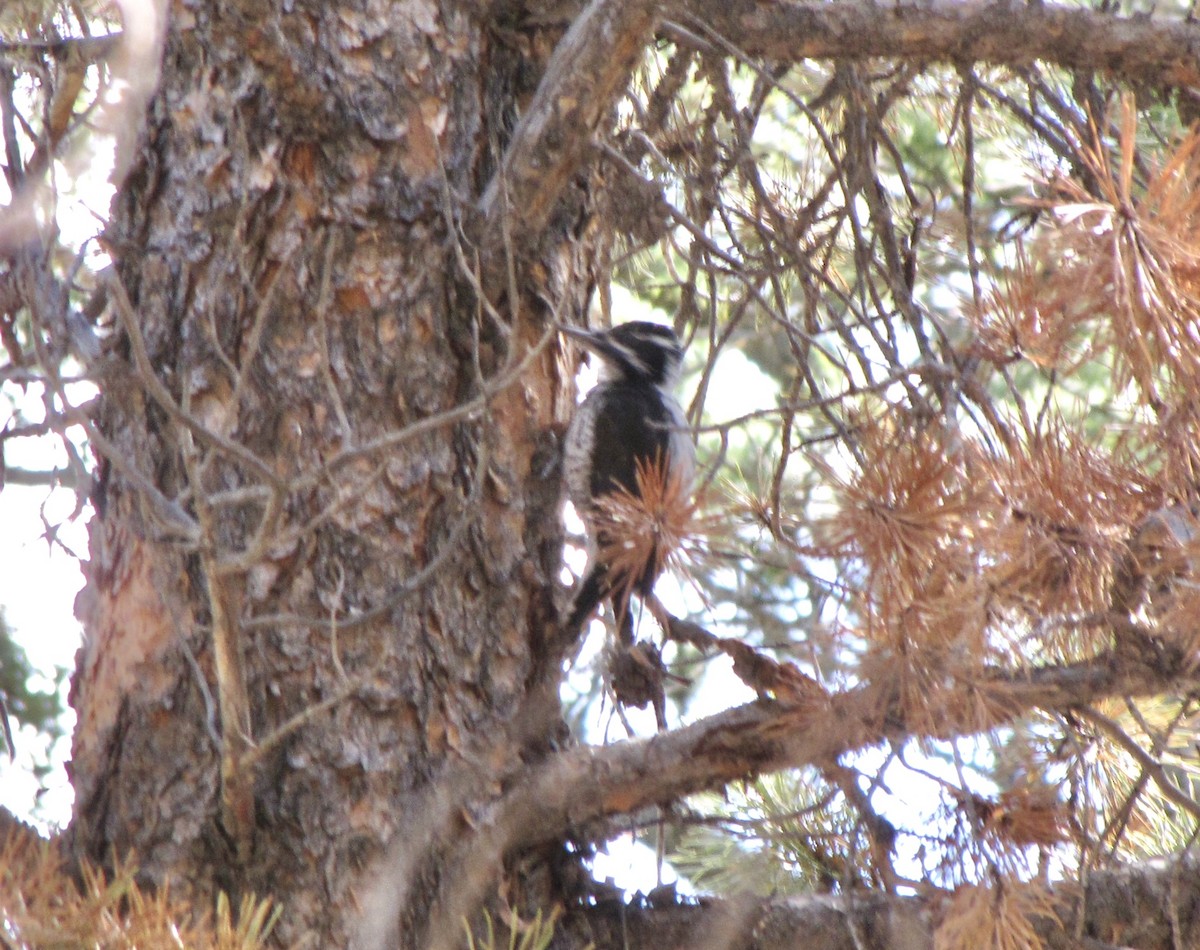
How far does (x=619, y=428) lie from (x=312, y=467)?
4.72 ft

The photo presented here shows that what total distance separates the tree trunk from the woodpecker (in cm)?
13

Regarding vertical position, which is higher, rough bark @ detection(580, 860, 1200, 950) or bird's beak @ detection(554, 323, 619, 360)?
bird's beak @ detection(554, 323, 619, 360)

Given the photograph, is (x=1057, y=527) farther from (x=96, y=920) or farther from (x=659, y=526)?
(x=96, y=920)

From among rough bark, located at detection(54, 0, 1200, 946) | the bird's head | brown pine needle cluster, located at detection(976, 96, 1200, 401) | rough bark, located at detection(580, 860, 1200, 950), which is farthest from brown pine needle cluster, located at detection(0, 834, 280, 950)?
the bird's head

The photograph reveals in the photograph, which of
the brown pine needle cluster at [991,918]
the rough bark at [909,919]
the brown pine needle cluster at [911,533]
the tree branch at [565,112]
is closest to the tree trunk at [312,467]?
the tree branch at [565,112]

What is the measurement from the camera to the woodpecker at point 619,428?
108 inches

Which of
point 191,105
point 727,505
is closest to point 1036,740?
point 727,505

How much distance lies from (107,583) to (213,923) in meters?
0.62

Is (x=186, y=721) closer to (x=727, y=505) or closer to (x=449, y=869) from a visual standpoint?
(x=449, y=869)

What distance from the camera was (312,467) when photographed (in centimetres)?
212

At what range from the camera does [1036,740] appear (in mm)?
2168

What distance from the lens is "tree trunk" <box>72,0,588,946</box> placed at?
7.07 feet

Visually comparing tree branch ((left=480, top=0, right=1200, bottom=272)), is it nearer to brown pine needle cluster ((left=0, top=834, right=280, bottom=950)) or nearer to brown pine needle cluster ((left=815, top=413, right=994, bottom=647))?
brown pine needle cluster ((left=815, top=413, right=994, bottom=647))

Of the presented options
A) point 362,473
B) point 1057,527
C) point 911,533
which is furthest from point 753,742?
point 362,473
